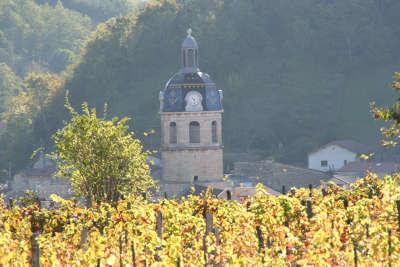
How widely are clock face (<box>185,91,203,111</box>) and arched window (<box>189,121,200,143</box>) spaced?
2.03 ft

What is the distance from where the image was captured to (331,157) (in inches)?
4018

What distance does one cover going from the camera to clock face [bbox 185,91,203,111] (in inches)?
3435

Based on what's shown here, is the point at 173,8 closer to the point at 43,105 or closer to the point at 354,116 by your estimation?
the point at 43,105

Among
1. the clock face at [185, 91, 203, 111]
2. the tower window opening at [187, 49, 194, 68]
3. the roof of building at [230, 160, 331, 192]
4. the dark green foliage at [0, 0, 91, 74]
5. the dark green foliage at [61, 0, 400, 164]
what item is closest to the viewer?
the tower window opening at [187, 49, 194, 68]

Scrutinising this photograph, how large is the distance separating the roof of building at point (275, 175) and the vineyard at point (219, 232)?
55.3 metres

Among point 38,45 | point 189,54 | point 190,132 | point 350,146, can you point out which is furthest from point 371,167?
point 38,45

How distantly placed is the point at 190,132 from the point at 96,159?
44165 mm

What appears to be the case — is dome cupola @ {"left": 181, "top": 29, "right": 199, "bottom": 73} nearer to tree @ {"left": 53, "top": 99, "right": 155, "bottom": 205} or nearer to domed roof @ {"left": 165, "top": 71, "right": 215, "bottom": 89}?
domed roof @ {"left": 165, "top": 71, "right": 215, "bottom": 89}

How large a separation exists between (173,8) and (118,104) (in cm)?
857

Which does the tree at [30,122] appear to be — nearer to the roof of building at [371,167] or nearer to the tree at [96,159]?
the roof of building at [371,167]

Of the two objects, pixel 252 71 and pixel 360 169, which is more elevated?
pixel 252 71

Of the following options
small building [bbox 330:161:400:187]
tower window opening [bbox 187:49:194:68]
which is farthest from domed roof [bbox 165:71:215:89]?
small building [bbox 330:161:400:187]

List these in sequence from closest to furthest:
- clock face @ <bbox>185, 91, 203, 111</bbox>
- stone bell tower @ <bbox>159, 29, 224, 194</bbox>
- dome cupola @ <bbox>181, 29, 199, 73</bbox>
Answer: dome cupola @ <bbox>181, 29, 199, 73</bbox>
stone bell tower @ <bbox>159, 29, 224, 194</bbox>
clock face @ <bbox>185, 91, 203, 111</bbox>

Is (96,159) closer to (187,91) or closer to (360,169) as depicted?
(187,91)
